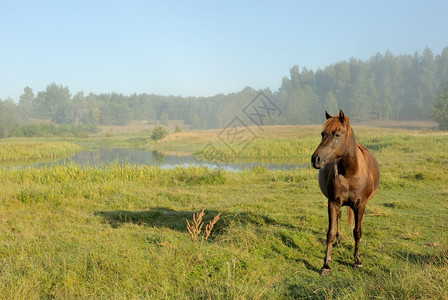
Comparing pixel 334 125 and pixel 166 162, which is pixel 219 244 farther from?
pixel 166 162

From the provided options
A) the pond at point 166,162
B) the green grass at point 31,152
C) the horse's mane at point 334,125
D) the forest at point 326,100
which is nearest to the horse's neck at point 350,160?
the horse's mane at point 334,125

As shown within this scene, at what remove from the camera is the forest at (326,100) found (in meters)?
79.2

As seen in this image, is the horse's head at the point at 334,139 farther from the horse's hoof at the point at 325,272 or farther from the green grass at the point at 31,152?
the green grass at the point at 31,152

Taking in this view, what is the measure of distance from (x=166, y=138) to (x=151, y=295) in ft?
164

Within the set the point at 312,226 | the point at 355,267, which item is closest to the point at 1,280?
the point at 355,267

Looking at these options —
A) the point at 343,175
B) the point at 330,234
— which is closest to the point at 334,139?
the point at 343,175

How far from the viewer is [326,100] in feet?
270

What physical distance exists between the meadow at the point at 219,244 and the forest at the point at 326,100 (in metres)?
66.7

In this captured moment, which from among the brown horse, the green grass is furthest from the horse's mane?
the green grass

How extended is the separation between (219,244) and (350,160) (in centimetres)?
268

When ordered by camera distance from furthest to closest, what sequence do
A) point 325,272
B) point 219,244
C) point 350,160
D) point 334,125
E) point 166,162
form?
point 166,162, point 219,244, point 350,160, point 325,272, point 334,125

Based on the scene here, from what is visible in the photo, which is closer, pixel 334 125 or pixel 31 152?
pixel 334 125

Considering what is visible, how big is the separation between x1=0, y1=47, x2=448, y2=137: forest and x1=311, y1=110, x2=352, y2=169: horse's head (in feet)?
240

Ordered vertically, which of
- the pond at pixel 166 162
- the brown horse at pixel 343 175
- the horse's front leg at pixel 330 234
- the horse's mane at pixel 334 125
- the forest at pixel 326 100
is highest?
the forest at pixel 326 100
